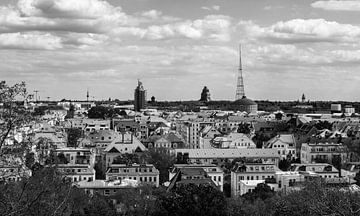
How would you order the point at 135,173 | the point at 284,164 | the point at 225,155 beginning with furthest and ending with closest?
the point at 225,155, the point at 284,164, the point at 135,173

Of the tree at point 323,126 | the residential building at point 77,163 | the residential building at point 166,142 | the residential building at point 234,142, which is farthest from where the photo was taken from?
the tree at point 323,126

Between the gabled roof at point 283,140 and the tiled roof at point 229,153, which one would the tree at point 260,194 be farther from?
the gabled roof at point 283,140

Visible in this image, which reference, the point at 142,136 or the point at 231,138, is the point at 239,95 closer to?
the point at 142,136

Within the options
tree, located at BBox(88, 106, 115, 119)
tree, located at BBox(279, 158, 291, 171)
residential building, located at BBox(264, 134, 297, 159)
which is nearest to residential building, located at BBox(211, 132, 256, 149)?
residential building, located at BBox(264, 134, 297, 159)

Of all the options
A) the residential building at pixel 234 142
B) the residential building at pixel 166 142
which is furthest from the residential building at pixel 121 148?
the residential building at pixel 234 142

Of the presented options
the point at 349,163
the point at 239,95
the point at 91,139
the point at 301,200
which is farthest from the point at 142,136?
the point at 239,95

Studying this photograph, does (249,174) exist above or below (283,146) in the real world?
below

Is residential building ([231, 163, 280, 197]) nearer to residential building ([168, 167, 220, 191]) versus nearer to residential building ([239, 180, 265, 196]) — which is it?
residential building ([239, 180, 265, 196])

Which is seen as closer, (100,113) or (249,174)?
(249,174)

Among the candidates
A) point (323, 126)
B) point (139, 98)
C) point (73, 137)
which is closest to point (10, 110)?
point (73, 137)

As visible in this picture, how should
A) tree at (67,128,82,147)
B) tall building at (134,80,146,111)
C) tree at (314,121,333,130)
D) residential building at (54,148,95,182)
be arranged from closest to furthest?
residential building at (54,148,95,182) < tree at (67,128,82,147) < tree at (314,121,333,130) < tall building at (134,80,146,111)

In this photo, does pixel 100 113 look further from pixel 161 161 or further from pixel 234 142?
pixel 161 161
